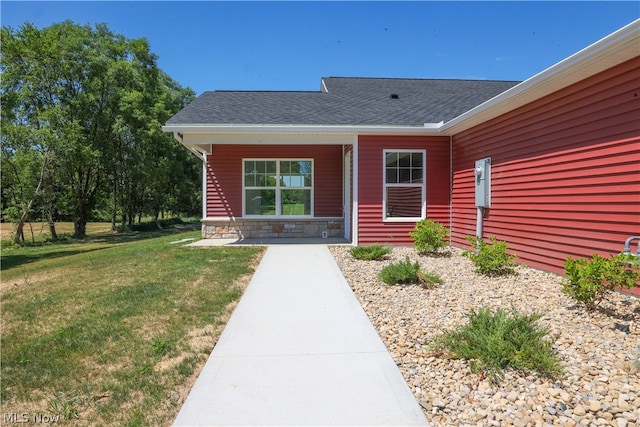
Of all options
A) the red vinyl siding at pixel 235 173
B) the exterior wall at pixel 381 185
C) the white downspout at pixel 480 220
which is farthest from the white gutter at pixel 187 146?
the white downspout at pixel 480 220

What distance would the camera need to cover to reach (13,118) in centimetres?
1567

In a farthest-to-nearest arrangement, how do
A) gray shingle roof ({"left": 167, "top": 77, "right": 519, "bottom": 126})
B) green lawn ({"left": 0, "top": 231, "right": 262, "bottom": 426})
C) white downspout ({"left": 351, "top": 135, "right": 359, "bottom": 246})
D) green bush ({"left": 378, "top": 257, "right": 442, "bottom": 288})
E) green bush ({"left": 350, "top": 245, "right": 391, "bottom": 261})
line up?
1. gray shingle roof ({"left": 167, "top": 77, "right": 519, "bottom": 126})
2. white downspout ({"left": 351, "top": 135, "right": 359, "bottom": 246})
3. green bush ({"left": 350, "top": 245, "right": 391, "bottom": 261})
4. green bush ({"left": 378, "top": 257, "right": 442, "bottom": 288})
5. green lawn ({"left": 0, "top": 231, "right": 262, "bottom": 426})

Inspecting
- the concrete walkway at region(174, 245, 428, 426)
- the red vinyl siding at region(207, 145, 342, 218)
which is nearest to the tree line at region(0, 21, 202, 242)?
the red vinyl siding at region(207, 145, 342, 218)

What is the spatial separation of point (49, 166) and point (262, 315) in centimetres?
1656

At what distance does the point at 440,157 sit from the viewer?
8820mm

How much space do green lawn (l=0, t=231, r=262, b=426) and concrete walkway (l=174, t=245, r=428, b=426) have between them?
22cm

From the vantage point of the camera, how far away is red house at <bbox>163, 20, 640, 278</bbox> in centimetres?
438

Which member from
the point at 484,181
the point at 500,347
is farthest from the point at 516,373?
the point at 484,181

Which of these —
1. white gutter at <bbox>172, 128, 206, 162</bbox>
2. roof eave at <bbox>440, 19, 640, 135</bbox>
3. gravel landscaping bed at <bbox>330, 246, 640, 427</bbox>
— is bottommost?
gravel landscaping bed at <bbox>330, 246, 640, 427</bbox>

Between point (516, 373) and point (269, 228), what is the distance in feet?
28.5

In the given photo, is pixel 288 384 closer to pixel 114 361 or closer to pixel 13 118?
pixel 114 361

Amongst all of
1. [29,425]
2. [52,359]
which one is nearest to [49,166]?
[52,359]

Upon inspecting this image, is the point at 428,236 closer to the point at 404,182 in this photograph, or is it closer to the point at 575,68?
the point at 404,182

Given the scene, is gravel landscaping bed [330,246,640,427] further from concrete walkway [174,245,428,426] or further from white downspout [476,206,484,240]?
white downspout [476,206,484,240]
